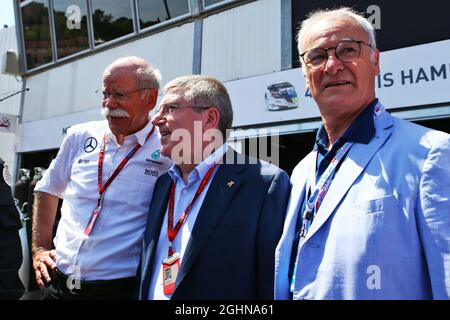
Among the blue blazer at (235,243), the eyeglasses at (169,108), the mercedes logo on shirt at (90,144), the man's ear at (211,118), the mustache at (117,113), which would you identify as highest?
the mustache at (117,113)

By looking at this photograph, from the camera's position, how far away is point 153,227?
6.27ft

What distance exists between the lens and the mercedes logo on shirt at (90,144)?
7.51ft

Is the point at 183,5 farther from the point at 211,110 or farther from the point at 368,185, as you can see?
the point at 368,185

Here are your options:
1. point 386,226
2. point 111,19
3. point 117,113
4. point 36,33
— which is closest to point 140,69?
point 117,113

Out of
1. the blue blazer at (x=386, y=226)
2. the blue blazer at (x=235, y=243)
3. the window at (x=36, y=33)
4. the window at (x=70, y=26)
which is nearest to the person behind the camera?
the blue blazer at (x=386, y=226)

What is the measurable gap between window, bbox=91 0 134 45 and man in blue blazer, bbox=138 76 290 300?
7.34 m

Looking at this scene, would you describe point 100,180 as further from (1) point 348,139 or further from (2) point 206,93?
(1) point 348,139

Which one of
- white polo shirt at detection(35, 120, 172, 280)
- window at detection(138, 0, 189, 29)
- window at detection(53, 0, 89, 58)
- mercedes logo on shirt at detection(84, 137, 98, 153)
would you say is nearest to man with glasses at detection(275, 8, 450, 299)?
white polo shirt at detection(35, 120, 172, 280)

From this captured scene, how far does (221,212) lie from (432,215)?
84cm

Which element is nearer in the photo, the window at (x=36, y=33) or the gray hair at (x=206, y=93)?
the gray hair at (x=206, y=93)

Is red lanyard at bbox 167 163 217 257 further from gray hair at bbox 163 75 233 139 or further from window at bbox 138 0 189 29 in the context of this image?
window at bbox 138 0 189 29

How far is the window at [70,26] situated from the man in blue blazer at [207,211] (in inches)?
330

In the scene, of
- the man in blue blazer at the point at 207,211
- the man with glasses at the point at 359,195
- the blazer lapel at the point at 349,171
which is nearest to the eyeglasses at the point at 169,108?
the man in blue blazer at the point at 207,211

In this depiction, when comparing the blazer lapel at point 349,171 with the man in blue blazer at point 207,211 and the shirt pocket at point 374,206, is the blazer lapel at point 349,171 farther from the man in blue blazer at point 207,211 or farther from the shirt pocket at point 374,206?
the man in blue blazer at point 207,211
